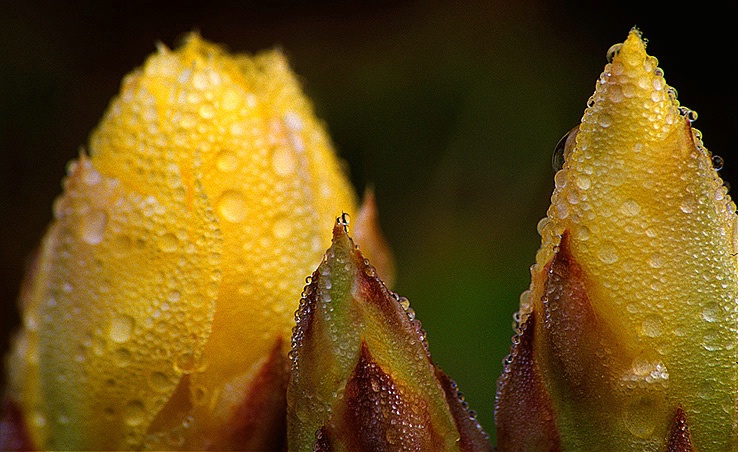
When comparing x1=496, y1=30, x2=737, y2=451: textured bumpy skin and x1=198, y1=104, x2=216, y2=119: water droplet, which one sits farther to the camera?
x1=198, y1=104, x2=216, y2=119: water droplet

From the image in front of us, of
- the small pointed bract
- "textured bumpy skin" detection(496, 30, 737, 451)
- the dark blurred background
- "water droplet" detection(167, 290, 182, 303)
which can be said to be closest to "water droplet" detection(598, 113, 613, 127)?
"textured bumpy skin" detection(496, 30, 737, 451)

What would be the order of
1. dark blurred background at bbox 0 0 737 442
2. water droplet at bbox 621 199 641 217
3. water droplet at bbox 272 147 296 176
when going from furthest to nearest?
dark blurred background at bbox 0 0 737 442 → water droplet at bbox 272 147 296 176 → water droplet at bbox 621 199 641 217

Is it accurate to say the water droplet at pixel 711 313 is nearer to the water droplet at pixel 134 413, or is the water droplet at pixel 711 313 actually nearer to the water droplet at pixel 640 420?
the water droplet at pixel 640 420

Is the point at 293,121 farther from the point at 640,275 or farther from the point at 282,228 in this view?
the point at 640,275

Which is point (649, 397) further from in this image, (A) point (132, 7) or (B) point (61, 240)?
(A) point (132, 7)

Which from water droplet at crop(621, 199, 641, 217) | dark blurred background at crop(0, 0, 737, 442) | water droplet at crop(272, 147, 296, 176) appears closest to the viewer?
water droplet at crop(621, 199, 641, 217)

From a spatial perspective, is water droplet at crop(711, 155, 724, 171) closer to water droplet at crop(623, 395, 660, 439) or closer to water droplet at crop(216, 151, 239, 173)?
water droplet at crop(623, 395, 660, 439)

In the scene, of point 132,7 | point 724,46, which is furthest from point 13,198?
point 724,46

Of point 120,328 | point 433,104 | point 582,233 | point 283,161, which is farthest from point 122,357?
point 433,104
